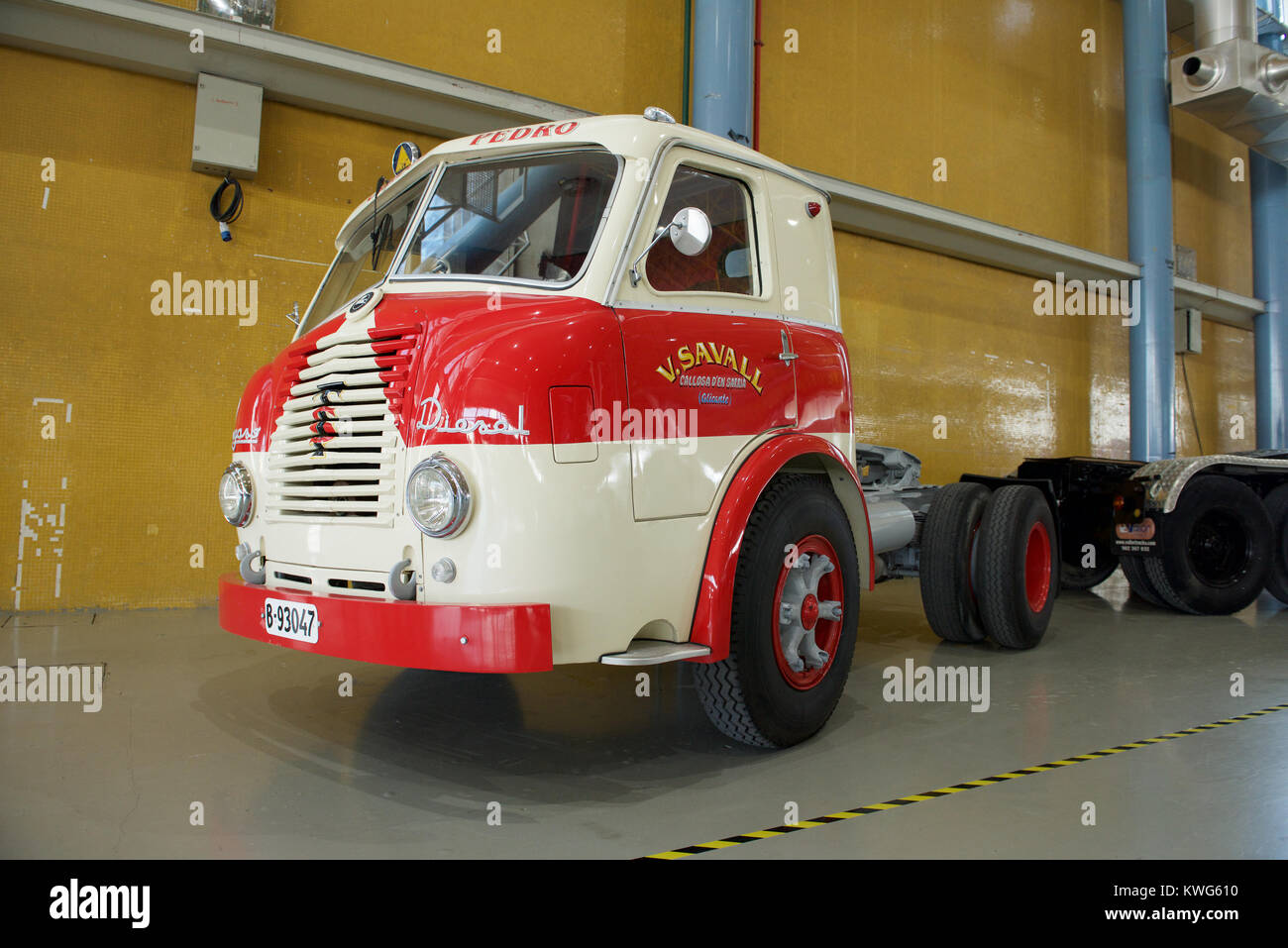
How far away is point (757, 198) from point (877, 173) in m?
7.45

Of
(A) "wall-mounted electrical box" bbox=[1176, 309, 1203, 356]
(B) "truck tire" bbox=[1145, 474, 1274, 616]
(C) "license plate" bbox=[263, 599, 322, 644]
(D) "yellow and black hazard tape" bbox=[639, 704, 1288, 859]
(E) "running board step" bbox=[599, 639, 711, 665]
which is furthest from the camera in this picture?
(A) "wall-mounted electrical box" bbox=[1176, 309, 1203, 356]

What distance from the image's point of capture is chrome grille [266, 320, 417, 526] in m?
3.07

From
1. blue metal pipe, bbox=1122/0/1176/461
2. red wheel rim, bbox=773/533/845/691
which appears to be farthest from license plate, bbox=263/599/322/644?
blue metal pipe, bbox=1122/0/1176/461

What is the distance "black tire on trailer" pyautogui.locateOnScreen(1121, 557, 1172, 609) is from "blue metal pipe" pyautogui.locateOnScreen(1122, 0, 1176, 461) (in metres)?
5.36

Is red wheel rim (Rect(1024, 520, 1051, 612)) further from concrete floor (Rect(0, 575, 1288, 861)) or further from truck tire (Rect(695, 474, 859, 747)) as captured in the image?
truck tire (Rect(695, 474, 859, 747))

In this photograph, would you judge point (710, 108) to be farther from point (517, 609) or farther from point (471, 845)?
point (471, 845)

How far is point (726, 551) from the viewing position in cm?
331

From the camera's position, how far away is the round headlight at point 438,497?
2844 mm

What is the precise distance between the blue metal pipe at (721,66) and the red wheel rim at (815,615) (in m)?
5.21

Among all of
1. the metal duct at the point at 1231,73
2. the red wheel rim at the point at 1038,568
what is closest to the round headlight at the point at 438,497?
the red wheel rim at the point at 1038,568

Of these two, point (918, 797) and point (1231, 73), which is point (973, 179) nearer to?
point (1231, 73)

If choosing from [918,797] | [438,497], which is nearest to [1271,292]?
[918,797]

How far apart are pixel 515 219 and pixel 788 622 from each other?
1.89 metres

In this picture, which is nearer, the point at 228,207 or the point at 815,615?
the point at 815,615
